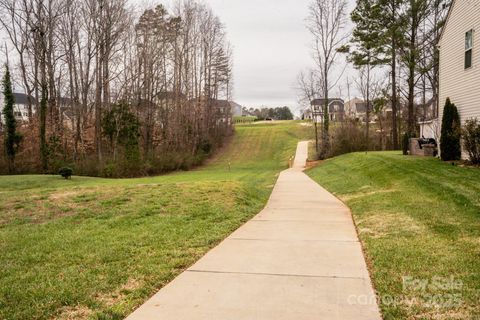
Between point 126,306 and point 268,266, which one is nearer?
point 126,306

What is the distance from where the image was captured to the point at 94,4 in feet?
94.7

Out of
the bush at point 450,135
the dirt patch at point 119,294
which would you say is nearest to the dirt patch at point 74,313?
the dirt patch at point 119,294

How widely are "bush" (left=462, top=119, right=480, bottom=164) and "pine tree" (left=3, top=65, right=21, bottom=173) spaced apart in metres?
27.6

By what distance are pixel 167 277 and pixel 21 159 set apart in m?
28.3

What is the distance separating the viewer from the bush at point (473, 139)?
39.2 ft

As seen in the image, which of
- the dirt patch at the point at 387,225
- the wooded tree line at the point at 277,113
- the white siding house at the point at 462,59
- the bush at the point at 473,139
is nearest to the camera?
the dirt patch at the point at 387,225

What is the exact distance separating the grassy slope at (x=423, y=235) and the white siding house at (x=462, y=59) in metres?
3.12

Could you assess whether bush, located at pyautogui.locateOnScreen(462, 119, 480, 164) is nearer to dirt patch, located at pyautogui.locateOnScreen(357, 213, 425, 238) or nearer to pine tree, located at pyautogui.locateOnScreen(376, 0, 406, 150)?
dirt patch, located at pyautogui.locateOnScreen(357, 213, 425, 238)

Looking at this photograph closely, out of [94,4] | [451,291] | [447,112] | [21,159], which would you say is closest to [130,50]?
[94,4]

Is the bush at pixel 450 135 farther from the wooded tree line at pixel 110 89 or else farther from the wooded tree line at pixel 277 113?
the wooded tree line at pixel 277 113

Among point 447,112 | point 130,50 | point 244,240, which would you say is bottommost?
point 244,240

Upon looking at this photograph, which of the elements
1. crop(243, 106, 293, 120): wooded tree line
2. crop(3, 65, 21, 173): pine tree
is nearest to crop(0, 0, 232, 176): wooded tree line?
crop(3, 65, 21, 173): pine tree

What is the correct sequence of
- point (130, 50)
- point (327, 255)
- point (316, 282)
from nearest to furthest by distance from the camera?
point (316, 282), point (327, 255), point (130, 50)

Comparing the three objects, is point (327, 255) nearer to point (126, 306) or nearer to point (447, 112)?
point (126, 306)
